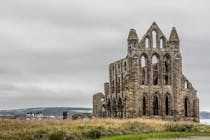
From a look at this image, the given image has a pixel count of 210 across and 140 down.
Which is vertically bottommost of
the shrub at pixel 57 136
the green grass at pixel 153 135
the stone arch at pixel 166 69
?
the green grass at pixel 153 135

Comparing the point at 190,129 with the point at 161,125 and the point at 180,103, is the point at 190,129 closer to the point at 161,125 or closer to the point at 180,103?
the point at 161,125

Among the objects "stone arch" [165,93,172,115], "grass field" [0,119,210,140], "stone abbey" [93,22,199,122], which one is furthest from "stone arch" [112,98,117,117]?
"grass field" [0,119,210,140]

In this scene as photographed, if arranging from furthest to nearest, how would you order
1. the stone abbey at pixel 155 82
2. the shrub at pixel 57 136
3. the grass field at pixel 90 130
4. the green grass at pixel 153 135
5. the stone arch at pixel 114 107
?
the stone arch at pixel 114 107 → the stone abbey at pixel 155 82 → the green grass at pixel 153 135 → the grass field at pixel 90 130 → the shrub at pixel 57 136

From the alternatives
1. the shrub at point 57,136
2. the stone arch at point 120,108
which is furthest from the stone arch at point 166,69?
the shrub at point 57,136

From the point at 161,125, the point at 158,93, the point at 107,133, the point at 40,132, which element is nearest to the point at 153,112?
the point at 158,93

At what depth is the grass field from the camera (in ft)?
115

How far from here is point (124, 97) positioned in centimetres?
7394

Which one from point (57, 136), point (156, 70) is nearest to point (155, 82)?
point (156, 70)

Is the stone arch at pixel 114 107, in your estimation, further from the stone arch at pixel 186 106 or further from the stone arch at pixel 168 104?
the stone arch at pixel 186 106

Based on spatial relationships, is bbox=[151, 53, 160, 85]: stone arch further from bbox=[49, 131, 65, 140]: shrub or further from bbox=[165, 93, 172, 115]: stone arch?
bbox=[49, 131, 65, 140]: shrub

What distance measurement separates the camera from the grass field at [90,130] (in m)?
35.0

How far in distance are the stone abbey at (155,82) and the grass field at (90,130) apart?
22.6 m

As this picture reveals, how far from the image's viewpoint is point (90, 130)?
39.6m

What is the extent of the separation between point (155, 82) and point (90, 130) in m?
37.7
